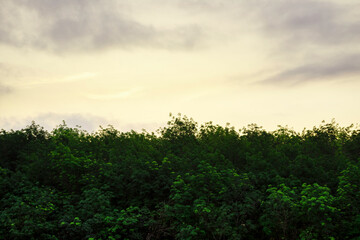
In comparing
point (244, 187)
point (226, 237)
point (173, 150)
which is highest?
point (173, 150)

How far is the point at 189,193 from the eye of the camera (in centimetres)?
2047

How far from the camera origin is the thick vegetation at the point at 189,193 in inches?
706

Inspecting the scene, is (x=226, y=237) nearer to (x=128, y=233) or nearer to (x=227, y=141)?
(x=128, y=233)

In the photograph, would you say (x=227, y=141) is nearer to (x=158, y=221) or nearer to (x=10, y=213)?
(x=158, y=221)

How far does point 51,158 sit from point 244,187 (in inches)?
640

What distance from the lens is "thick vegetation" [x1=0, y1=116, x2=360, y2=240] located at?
17938 millimetres

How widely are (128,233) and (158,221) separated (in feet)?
6.87

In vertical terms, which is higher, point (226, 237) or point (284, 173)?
point (284, 173)

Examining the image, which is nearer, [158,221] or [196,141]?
[158,221]

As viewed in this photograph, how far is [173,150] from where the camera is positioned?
31.5 meters

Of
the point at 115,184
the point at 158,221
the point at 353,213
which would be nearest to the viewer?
the point at 353,213

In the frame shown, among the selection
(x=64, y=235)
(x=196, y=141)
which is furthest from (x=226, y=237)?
(x=196, y=141)

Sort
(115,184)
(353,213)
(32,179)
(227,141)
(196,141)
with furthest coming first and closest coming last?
1. (196,141)
2. (227,141)
3. (32,179)
4. (115,184)
5. (353,213)

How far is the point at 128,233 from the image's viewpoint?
19734 millimetres
